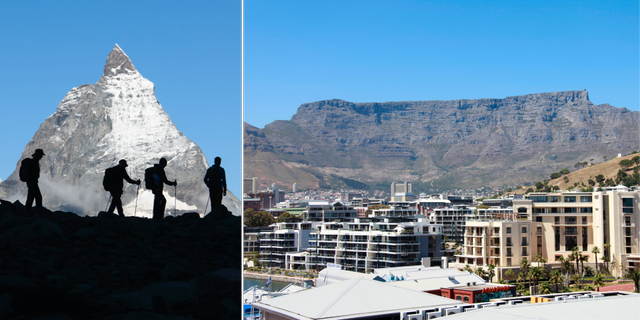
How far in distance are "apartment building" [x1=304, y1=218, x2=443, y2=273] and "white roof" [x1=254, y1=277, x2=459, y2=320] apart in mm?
15805

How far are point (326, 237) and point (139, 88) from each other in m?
32.1

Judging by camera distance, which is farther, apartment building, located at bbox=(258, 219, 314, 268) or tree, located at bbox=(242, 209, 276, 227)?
tree, located at bbox=(242, 209, 276, 227)

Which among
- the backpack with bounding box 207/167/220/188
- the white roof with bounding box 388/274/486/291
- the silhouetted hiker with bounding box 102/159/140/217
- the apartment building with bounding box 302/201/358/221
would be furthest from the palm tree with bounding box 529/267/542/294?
the silhouetted hiker with bounding box 102/159/140/217

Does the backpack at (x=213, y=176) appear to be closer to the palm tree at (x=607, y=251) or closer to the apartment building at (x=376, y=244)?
the apartment building at (x=376, y=244)

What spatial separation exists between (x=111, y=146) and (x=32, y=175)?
48 cm

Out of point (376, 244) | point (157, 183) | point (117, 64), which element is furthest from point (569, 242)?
point (117, 64)

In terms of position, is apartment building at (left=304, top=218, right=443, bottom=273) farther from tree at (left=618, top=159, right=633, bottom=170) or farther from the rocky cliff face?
the rocky cliff face

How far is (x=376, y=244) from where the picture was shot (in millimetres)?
31469

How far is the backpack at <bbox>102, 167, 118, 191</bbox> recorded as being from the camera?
3.37 meters

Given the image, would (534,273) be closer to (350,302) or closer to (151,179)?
(350,302)

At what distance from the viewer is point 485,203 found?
6819 cm

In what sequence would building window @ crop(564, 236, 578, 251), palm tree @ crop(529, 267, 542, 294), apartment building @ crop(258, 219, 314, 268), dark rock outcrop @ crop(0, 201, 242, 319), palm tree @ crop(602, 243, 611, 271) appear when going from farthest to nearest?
apartment building @ crop(258, 219, 314, 268), building window @ crop(564, 236, 578, 251), palm tree @ crop(602, 243, 611, 271), palm tree @ crop(529, 267, 542, 294), dark rock outcrop @ crop(0, 201, 242, 319)

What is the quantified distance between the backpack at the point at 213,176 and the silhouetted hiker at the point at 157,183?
0.25 m

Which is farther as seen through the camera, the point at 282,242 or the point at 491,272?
the point at 282,242
